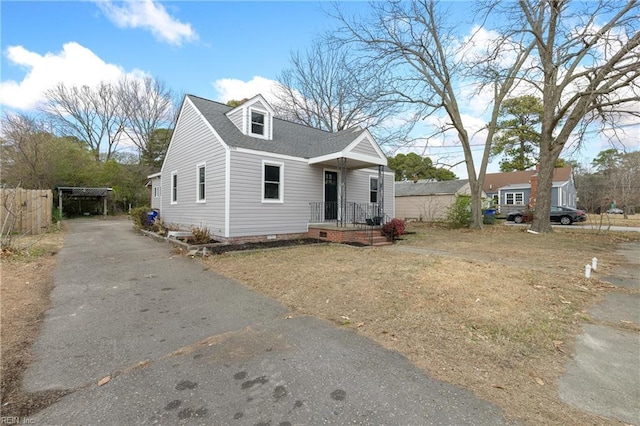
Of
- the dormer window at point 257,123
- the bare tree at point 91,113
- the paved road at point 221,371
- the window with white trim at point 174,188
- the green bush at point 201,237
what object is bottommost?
the paved road at point 221,371

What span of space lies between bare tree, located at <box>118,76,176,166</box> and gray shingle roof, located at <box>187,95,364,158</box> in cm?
2527

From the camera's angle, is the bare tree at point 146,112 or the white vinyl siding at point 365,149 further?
the bare tree at point 146,112

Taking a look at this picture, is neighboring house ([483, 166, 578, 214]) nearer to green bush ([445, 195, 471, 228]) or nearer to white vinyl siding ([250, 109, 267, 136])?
green bush ([445, 195, 471, 228])

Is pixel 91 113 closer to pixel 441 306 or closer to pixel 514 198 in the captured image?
pixel 441 306

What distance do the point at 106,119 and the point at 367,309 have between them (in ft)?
128

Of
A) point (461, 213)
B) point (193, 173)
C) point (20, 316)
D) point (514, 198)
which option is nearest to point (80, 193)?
point (193, 173)

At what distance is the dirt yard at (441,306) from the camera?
2.50 meters

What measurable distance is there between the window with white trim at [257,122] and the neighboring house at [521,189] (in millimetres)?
27475

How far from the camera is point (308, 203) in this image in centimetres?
1196

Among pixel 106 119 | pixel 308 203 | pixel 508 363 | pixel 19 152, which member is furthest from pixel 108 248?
pixel 106 119

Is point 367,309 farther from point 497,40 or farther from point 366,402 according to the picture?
point 497,40

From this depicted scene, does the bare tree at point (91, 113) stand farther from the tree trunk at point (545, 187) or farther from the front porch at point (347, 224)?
the tree trunk at point (545, 187)

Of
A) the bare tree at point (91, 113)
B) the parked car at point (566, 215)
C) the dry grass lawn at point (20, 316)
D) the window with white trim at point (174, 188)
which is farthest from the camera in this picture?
the bare tree at point (91, 113)

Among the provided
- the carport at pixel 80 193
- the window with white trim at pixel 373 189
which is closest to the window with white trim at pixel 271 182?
the window with white trim at pixel 373 189
